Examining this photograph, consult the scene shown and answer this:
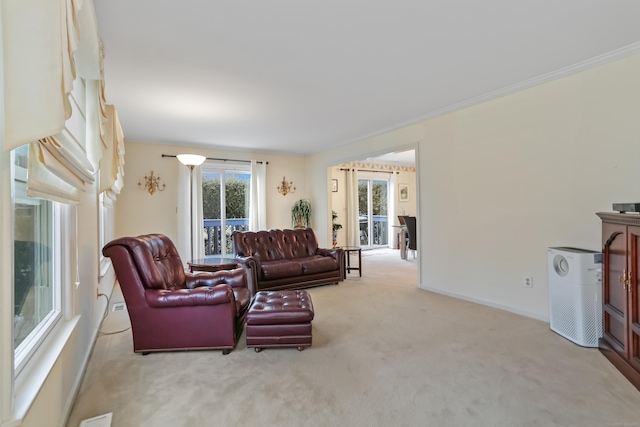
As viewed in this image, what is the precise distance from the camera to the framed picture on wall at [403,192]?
9.19 metres

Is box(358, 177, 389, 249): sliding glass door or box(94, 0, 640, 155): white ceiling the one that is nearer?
box(94, 0, 640, 155): white ceiling

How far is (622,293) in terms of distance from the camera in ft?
7.42

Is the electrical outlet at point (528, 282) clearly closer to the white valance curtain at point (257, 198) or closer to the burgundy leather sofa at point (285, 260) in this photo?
the burgundy leather sofa at point (285, 260)

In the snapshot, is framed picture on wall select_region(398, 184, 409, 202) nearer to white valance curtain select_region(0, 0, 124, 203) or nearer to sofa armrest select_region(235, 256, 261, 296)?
sofa armrest select_region(235, 256, 261, 296)

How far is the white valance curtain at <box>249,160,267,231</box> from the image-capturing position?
6.59m

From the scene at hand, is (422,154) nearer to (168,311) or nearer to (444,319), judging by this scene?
(444,319)

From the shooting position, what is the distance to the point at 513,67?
2.88 metres

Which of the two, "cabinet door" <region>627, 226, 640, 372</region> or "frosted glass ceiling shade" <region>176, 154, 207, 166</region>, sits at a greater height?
"frosted glass ceiling shade" <region>176, 154, 207, 166</region>

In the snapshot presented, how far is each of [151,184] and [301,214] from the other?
3029 mm

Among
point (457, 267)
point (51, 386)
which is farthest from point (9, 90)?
point (457, 267)

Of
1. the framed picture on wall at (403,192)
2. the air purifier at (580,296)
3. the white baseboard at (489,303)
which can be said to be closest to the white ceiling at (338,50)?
the air purifier at (580,296)

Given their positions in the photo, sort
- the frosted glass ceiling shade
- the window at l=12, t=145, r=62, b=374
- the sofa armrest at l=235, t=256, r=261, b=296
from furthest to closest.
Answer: the frosted glass ceiling shade < the sofa armrest at l=235, t=256, r=261, b=296 < the window at l=12, t=145, r=62, b=374

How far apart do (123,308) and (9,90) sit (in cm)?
367

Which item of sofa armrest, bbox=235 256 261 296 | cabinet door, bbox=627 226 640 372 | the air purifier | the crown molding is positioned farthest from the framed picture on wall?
cabinet door, bbox=627 226 640 372
